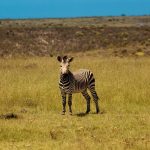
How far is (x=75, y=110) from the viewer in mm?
18969

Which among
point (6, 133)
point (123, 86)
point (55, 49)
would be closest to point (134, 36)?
point (55, 49)

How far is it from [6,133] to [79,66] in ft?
56.1

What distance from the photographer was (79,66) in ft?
100

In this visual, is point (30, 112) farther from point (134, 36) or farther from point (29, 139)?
point (134, 36)

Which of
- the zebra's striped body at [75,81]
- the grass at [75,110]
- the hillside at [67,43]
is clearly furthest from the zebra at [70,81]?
the hillside at [67,43]

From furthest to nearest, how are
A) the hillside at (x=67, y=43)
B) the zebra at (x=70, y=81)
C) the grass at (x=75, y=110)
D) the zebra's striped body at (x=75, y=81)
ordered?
the hillside at (x=67, y=43) → the zebra's striped body at (x=75, y=81) → the zebra at (x=70, y=81) → the grass at (x=75, y=110)

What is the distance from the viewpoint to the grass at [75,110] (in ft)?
42.1

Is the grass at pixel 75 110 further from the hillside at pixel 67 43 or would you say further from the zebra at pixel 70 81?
the hillside at pixel 67 43

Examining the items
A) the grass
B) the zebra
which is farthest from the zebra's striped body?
the grass

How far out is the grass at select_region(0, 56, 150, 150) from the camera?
12820 mm

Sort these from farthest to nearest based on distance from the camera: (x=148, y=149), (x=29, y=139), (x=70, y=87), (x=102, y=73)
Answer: (x=102, y=73) → (x=70, y=87) → (x=29, y=139) → (x=148, y=149)

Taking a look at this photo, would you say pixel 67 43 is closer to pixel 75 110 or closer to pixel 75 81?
pixel 75 110

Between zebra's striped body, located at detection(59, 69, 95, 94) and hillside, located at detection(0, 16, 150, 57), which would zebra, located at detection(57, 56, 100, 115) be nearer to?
zebra's striped body, located at detection(59, 69, 95, 94)

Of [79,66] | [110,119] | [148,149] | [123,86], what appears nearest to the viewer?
[148,149]
